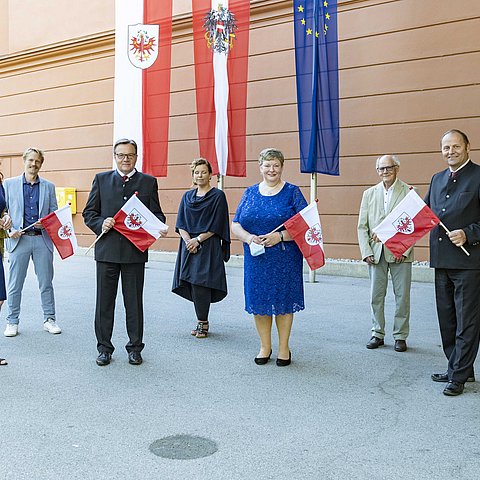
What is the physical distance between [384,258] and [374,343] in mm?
787

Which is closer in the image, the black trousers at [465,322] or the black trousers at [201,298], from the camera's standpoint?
the black trousers at [465,322]

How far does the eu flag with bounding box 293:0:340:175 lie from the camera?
9.18 m

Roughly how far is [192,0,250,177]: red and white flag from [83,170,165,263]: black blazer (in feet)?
14.9

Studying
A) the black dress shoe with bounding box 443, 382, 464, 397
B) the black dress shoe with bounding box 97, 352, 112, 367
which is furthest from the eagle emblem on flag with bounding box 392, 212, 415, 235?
the black dress shoe with bounding box 97, 352, 112, 367

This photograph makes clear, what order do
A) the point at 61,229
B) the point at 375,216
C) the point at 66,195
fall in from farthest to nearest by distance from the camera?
the point at 66,195, the point at 61,229, the point at 375,216

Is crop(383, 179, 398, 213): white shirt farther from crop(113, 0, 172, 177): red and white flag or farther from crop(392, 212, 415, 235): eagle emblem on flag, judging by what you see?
crop(113, 0, 172, 177): red and white flag

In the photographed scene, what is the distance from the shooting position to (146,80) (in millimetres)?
10258

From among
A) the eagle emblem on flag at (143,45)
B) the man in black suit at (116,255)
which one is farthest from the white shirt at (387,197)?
the eagle emblem on flag at (143,45)

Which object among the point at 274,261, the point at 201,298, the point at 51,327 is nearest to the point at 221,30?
the point at 201,298

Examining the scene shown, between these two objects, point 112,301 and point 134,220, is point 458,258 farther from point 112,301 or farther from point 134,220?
point 112,301

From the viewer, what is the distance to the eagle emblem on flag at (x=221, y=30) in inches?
376

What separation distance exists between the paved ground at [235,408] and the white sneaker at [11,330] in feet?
0.35

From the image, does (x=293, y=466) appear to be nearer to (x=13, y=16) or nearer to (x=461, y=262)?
(x=461, y=262)

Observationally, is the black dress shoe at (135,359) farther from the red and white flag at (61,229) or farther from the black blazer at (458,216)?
the black blazer at (458,216)
